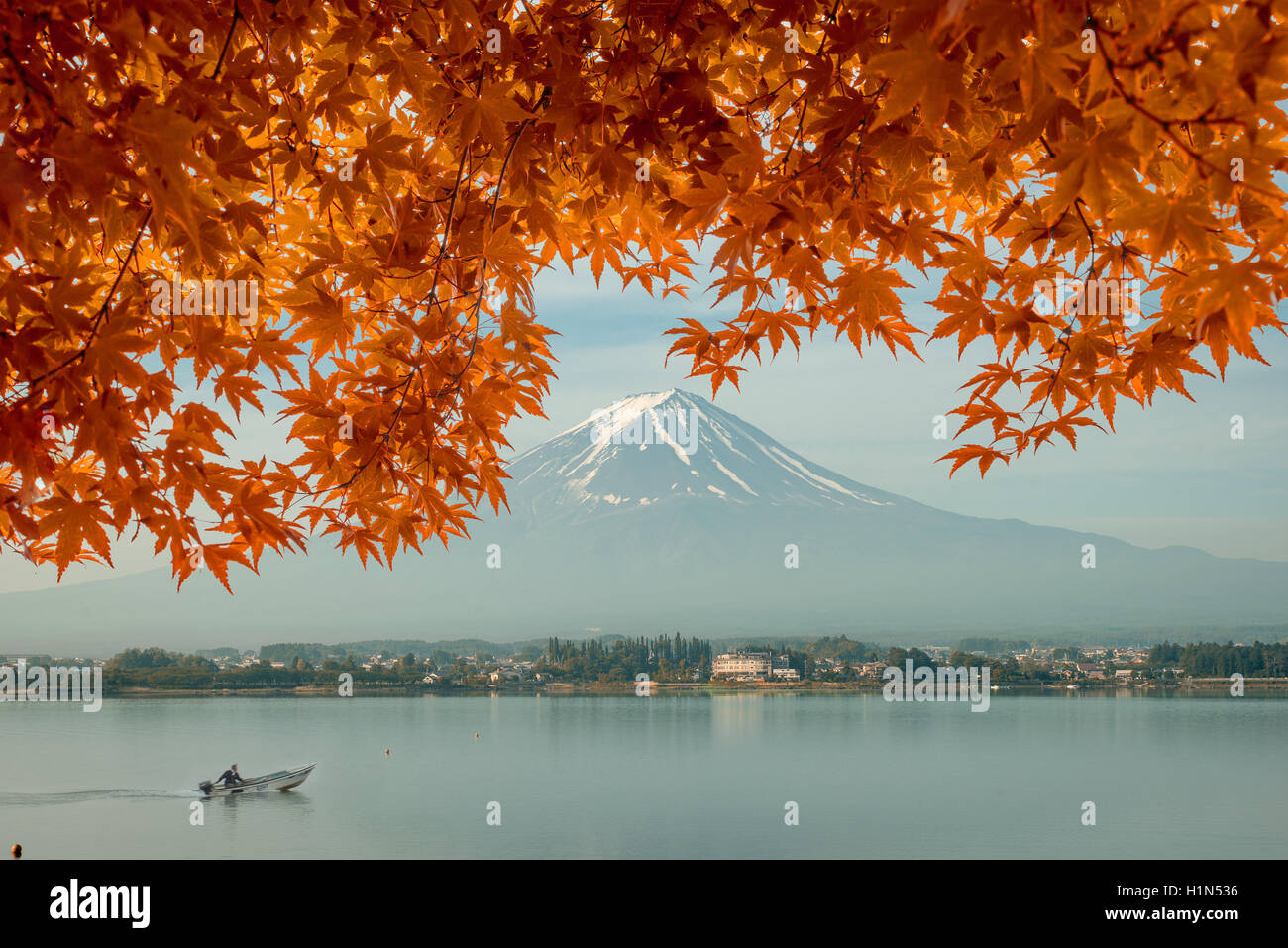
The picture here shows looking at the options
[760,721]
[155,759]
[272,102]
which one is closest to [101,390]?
[272,102]

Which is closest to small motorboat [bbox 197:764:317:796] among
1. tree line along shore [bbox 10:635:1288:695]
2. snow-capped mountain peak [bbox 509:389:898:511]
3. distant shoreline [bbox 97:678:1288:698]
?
tree line along shore [bbox 10:635:1288:695]

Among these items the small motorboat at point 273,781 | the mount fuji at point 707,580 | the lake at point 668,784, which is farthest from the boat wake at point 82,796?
the mount fuji at point 707,580

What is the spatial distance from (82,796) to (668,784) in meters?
50.0

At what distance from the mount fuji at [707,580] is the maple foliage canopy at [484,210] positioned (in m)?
83.2

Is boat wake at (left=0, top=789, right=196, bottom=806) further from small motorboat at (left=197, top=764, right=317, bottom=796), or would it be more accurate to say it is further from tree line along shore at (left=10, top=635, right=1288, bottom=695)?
tree line along shore at (left=10, top=635, right=1288, bottom=695)

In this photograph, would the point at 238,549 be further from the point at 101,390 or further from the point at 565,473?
the point at 565,473

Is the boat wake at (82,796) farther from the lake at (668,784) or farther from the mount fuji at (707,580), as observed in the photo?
the mount fuji at (707,580)

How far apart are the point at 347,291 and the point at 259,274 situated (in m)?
0.31

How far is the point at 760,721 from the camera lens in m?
111

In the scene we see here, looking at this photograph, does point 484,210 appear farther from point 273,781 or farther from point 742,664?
point 742,664

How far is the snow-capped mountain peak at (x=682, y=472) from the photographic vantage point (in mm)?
85375

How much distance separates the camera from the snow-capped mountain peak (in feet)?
280

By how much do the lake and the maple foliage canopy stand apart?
1767 inches

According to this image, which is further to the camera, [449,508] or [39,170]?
[449,508]
